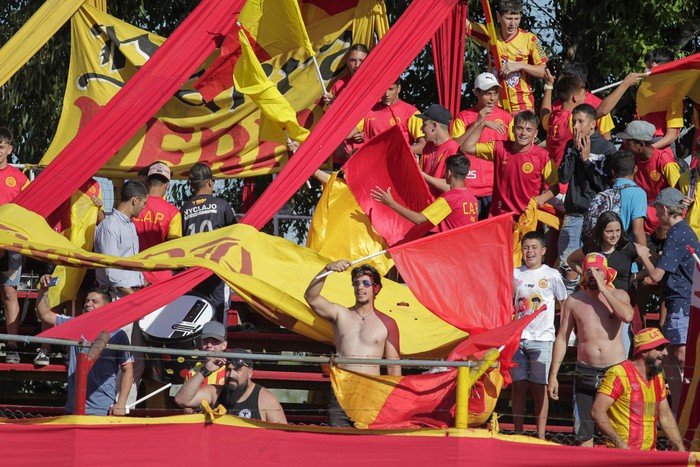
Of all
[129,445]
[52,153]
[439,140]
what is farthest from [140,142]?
[129,445]

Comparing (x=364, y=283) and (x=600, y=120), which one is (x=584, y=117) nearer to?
(x=600, y=120)

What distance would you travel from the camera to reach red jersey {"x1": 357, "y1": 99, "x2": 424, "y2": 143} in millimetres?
11713

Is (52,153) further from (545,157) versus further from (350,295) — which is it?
(545,157)

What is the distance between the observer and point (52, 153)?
11.9m

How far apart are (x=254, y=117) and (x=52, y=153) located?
184cm

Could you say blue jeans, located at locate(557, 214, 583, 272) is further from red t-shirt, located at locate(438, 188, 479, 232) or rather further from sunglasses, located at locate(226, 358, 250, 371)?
sunglasses, located at locate(226, 358, 250, 371)

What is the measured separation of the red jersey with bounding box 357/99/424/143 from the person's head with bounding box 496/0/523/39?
115cm

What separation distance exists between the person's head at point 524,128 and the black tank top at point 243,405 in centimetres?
341

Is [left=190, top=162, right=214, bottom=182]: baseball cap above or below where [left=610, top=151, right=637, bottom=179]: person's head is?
below

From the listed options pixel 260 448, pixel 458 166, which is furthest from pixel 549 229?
pixel 260 448

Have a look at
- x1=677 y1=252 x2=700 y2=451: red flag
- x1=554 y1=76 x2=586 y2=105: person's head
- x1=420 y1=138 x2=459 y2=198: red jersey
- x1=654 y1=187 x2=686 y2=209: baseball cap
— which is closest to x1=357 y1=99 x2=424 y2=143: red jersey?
x1=420 y1=138 x2=459 y2=198: red jersey

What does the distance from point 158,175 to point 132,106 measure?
1.91ft

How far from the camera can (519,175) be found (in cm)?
1076

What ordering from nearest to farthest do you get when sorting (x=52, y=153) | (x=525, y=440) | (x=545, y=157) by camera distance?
(x=525, y=440), (x=545, y=157), (x=52, y=153)
